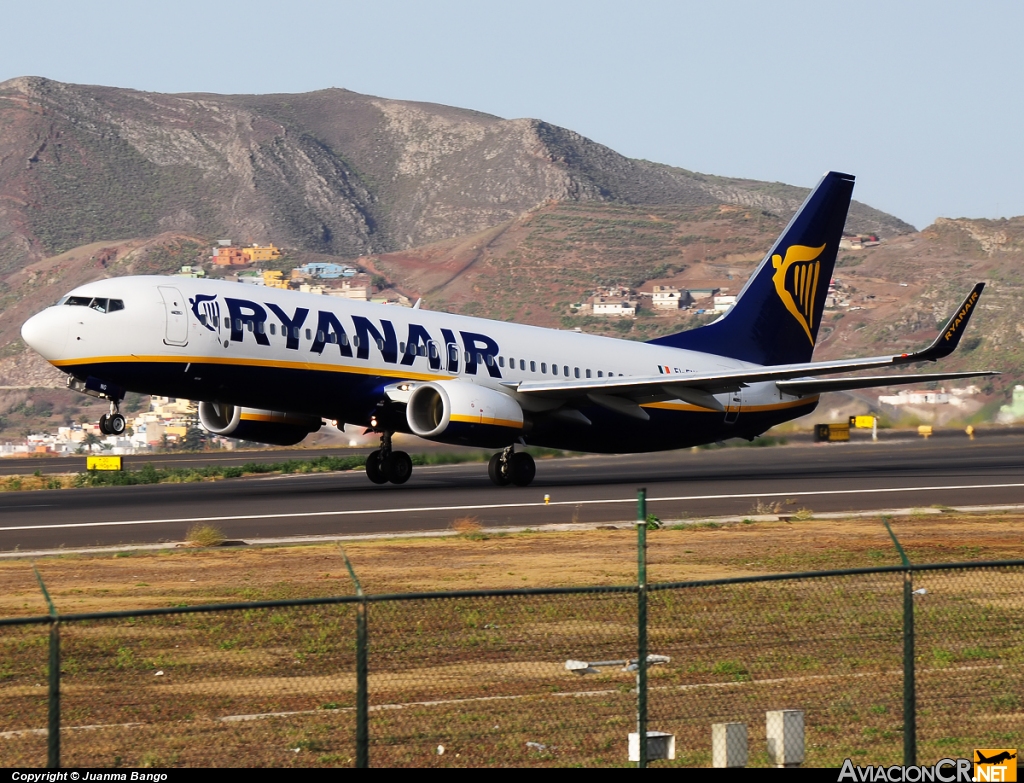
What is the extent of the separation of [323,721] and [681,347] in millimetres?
33244

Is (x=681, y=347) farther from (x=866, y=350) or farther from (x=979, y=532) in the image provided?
(x=866, y=350)

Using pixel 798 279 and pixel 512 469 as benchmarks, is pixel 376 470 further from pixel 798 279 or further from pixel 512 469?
pixel 798 279

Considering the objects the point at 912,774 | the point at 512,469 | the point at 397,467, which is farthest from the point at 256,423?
the point at 912,774

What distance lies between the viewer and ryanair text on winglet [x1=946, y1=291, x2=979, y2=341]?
3462cm

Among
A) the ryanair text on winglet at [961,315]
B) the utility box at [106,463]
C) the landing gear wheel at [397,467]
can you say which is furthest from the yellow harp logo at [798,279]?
the utility box at [106,463]

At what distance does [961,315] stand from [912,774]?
1038 inches

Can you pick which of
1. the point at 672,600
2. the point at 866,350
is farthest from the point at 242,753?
the point at 866,350

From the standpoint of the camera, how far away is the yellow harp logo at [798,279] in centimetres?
4572

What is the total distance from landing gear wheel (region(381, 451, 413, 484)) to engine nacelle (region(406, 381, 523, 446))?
3508 millimetres

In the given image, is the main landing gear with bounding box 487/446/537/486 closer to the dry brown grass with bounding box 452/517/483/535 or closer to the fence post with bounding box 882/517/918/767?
the dry brown grass with bounding box 452/517/483/535

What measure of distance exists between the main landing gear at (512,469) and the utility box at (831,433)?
94.1 feet

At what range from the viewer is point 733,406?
140 feet

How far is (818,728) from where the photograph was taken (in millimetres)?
12797

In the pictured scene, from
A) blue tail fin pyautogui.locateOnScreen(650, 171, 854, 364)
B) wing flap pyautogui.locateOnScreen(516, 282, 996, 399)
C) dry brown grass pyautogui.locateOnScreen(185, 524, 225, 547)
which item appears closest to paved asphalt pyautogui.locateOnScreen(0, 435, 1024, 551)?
dry brown grass pyautogui.locateOnScreen(185, 524, 225, 547)
